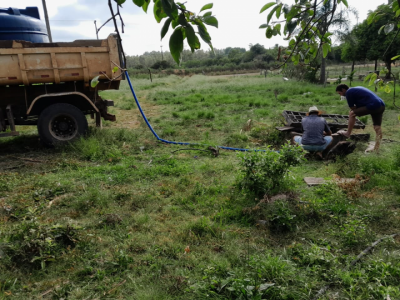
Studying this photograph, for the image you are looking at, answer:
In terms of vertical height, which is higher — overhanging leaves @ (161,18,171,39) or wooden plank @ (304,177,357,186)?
overhanging leaves @ (161,18,171,39)

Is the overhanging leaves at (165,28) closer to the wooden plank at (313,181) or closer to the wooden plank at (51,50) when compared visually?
the wooden plank at (313,181)

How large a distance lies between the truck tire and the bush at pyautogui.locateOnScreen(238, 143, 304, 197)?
13.7 feet

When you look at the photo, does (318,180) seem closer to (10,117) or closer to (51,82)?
(51,82)

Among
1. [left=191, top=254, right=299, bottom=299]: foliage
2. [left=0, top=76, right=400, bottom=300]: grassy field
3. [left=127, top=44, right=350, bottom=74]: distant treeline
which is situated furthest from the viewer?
[left=127, top=44, right=350, bottom=74]: distant treeline

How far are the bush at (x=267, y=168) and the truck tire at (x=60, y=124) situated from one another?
13.7 feet

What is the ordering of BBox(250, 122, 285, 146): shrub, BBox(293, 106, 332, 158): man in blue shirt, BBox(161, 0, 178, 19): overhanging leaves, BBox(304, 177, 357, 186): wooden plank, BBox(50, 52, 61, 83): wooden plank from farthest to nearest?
BBox(250, 122, 285, 146): shrub
BBox(50, 52, 61, 83): wooden plank
BBox(293, 106, 332, 158): man in blue shirt
BBox(304, 177, 357, 186): wooden plank
BBox(161, 0, 178, 19): overhanging leaves

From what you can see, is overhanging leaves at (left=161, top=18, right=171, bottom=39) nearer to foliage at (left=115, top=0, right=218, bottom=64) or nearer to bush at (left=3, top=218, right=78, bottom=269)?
foliage at (left=115, top=0, right=218, bottom=64)

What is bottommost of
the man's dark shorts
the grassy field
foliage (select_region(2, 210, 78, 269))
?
the grassy field

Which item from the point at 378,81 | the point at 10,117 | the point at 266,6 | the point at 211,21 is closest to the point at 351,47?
the point at 10,117

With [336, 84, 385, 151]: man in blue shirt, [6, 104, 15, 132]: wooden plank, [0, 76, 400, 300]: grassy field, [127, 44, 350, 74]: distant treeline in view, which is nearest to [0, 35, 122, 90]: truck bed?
[6, 104, 15, 132]: wooden plank

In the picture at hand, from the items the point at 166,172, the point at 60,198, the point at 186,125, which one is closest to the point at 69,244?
the point at 60,198

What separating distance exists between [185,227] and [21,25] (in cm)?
677

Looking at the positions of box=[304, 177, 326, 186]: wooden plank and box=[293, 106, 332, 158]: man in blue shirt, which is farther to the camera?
box=[293, 106, 332, 158]: man in blue shirt

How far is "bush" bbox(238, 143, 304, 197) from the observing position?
4.30 metres
